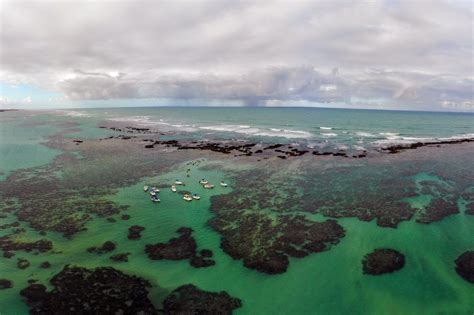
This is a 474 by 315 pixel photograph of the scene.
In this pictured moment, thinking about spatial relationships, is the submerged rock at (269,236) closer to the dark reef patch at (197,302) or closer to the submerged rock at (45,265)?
the dark reef patch at (197,302)

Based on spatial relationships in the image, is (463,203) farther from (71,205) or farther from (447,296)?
(71,205)

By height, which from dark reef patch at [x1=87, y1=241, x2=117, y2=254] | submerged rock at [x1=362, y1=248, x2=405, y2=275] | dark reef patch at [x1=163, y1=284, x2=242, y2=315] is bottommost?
dark reef patch at [x1=163, y1=284, x2=242, y2=315]

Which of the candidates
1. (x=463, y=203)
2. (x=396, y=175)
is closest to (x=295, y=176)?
(x=396, y=175)

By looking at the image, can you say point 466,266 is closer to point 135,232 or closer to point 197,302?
point 197,302

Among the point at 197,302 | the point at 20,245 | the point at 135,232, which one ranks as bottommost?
the point at 197,302

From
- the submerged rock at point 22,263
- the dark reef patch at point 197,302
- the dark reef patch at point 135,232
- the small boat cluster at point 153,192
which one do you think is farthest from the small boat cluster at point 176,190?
the dark reef patch at point 197,302

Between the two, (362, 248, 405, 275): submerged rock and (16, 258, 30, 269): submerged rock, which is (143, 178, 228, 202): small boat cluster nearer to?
(16, 258, 30, 269): submerged rock

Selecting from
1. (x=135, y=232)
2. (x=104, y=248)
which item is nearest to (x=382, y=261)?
(x=135, y=232)

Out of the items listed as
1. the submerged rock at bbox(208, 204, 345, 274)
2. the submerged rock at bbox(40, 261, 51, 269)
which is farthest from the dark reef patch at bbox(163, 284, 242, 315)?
the submerged rock at bbox(40, 261, 51, 269)
